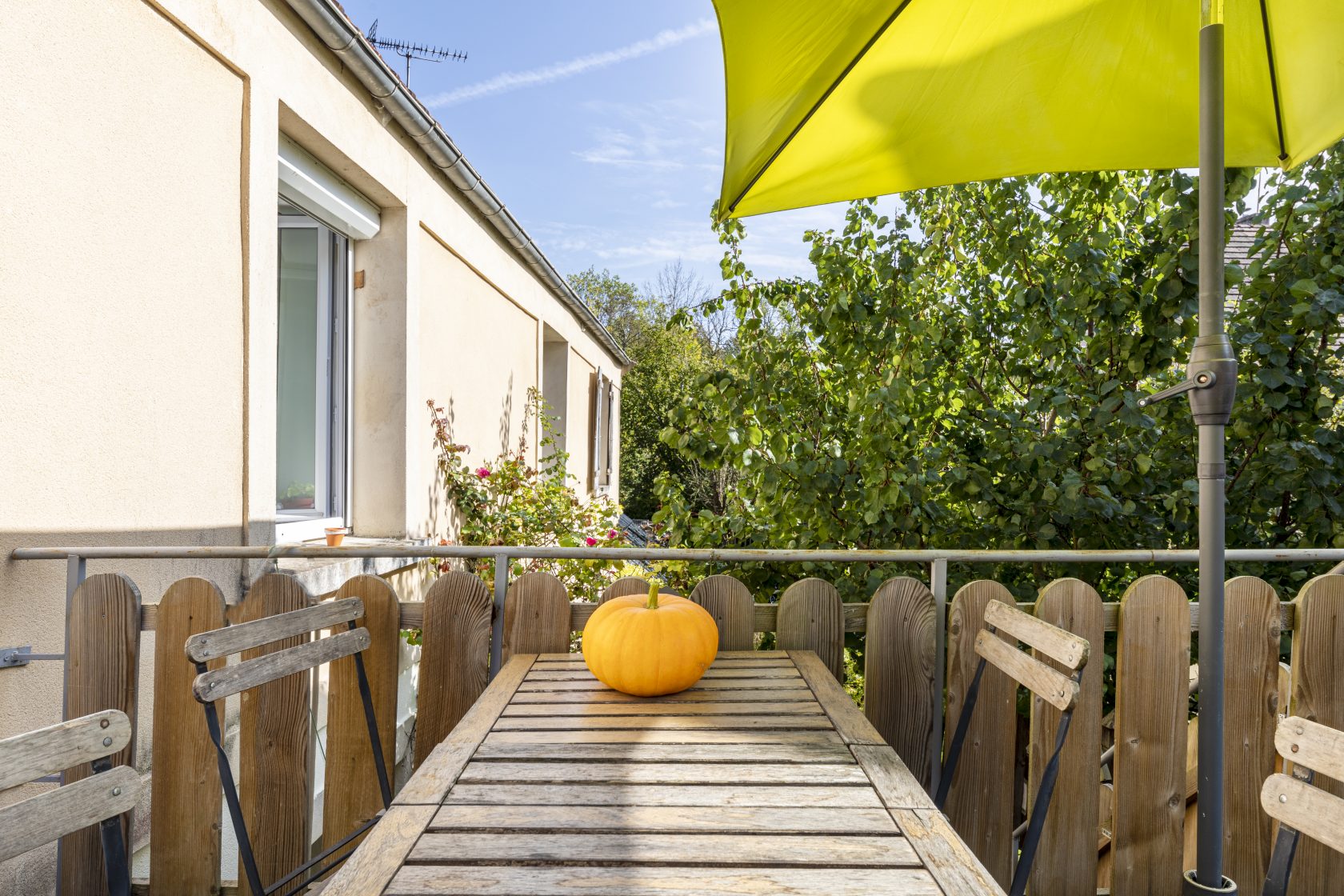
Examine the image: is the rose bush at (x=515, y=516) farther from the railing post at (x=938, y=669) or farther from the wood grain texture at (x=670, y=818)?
the wood grain texture at (x=670, y=818)

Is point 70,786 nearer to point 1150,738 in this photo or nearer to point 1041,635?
point 1041,635

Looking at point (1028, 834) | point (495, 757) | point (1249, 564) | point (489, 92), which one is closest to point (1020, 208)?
point (1249, 564)

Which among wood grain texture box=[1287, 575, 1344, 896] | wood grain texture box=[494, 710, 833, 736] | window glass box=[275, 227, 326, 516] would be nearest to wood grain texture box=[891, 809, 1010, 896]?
wood grain texture box=[494, 710, 833, 736]

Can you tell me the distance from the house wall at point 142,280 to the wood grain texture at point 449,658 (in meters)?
1.08

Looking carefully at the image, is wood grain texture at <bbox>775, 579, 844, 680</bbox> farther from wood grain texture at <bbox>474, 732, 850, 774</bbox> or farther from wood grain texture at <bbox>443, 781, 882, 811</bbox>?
wood grain texture at <bbox>443, 781, 882, 811</bbox>

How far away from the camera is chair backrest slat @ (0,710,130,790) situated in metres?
1.17

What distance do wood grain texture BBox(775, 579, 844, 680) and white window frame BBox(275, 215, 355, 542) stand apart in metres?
2.86

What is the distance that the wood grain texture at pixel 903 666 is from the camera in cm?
242

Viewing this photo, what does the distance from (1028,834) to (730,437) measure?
7.02 feet

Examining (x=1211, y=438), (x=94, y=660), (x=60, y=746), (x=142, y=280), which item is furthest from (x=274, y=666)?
(x=1211, y=438)

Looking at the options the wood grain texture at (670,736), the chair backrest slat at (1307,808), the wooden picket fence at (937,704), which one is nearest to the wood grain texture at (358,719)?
the wooden picket fence at (937,704)

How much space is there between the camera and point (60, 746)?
50.3 inches

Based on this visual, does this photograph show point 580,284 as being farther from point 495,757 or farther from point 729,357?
point 495,757

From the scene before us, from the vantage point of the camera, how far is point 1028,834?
1.85 meters
